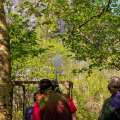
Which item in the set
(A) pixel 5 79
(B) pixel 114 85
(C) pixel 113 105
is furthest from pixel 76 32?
(C) pixel 113 105

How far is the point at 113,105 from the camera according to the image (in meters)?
6.34

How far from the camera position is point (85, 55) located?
16719 millimetres

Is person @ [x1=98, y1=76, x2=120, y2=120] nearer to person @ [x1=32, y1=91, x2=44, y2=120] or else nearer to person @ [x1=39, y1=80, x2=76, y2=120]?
person @ [x1=39, y1=80, x2=76, y2=120]

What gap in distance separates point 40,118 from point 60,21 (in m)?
12.6

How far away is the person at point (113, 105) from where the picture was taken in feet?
20.8

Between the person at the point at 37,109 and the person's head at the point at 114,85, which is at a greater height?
the person's head at the point at 114,85

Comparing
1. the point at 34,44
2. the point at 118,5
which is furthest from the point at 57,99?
the point at 118,5

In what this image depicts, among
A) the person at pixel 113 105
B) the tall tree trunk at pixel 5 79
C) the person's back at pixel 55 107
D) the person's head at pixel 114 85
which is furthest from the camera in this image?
the tall tree trunk at pixel 5 79

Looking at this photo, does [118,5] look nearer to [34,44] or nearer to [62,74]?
[34,44]

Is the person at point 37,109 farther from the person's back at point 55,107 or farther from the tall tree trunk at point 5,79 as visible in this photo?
the tall tree trunk at point 5,79

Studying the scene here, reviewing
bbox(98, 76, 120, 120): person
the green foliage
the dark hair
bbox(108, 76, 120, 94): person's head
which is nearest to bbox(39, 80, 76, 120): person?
the dark hair

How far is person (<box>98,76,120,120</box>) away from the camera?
633cm

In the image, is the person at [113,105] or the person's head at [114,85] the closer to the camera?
the person at [113,105]

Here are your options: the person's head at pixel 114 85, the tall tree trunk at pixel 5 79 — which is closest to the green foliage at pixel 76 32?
the tall tree trunk at pixel 5 79
